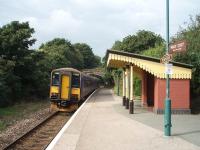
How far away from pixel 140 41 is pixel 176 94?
4422 centimetres

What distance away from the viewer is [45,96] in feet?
154

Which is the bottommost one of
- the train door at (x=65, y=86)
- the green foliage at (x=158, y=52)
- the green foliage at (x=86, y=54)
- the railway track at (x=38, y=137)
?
the railway track at (x=38, y=137)

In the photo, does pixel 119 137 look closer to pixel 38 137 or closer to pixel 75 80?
pixel 38 137

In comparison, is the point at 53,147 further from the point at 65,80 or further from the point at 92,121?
the point at 65,80

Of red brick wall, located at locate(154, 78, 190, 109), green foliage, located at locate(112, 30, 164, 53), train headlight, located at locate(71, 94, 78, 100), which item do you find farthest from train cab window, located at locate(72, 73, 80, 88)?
green foliage, located at locate(112, 30, 164, 53)

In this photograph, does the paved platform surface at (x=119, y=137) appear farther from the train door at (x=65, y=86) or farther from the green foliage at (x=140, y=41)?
the green foliage at (x=140, y=41)

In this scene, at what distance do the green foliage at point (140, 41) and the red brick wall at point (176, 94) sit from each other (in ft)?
141

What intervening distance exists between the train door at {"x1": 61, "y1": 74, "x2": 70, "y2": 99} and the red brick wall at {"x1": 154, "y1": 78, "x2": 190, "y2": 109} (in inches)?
302

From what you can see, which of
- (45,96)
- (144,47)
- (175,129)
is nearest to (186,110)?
(175,129)

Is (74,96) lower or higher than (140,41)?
lower

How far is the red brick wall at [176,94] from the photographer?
75.7 ft

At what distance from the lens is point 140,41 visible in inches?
2633

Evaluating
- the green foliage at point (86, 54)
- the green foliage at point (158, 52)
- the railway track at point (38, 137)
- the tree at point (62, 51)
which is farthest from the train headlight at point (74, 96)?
the green foliage at point (86, 54)

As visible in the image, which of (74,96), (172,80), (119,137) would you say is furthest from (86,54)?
(119,137)
